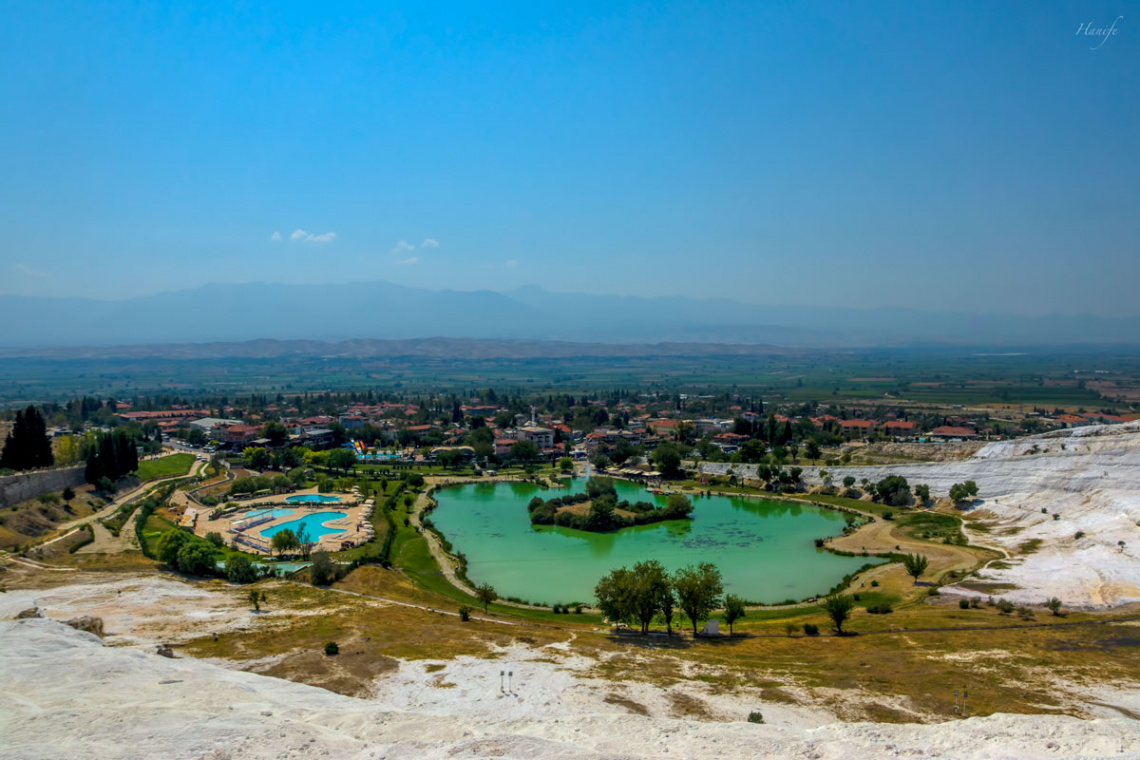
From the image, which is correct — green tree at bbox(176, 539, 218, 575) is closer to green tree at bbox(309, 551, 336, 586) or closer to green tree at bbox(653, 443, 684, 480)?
green tree at bbox(309, 551, 336, 586)

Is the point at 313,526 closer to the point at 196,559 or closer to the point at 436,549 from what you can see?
the point at 436,549

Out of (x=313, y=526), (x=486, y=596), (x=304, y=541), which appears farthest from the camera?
(x=313, y=526)

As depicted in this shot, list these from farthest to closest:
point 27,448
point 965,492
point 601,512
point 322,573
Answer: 1. point 965,492
2. point 27,448
3. point 601,512
4. point 322,573

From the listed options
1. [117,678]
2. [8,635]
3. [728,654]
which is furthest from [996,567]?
[8,635]

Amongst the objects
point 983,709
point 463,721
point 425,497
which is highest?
point 463,721

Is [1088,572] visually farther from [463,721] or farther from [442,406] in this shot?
[442,406]

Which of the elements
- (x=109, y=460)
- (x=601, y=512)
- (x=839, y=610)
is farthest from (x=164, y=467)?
(x=839, y=610)
